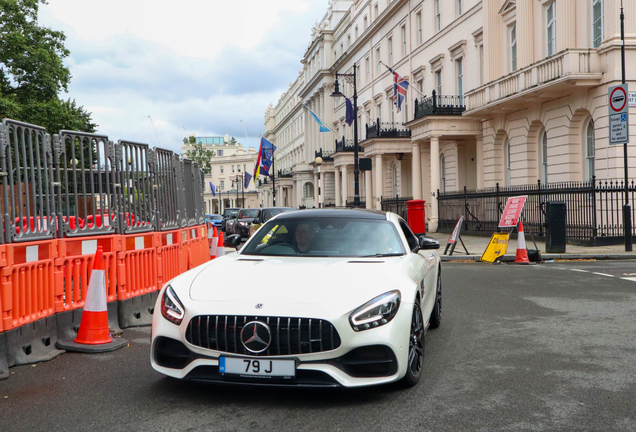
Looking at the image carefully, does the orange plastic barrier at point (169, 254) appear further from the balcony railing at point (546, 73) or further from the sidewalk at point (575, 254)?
the balcony railing at point (546, 73)

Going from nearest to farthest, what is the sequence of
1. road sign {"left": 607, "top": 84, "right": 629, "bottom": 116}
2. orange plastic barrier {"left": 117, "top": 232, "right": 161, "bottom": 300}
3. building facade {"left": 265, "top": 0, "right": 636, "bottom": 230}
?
orange plastic barrier {"left": 117, "top": 232, "right": 161, "bottom": 300}
road sign {"left": 607, "top": 84, "right": 629, "bottom": 116}
building facade {"left": 265, "top": 0, "right": 636, "bottom": 230}

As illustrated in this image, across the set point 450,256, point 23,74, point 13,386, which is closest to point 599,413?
point 13,386

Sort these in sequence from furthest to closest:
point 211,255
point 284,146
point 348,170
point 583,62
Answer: point 284,146, point 348,170, point 583,62, point 211,255

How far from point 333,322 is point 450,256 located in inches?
508

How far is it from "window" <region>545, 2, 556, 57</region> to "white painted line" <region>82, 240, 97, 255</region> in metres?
20.6

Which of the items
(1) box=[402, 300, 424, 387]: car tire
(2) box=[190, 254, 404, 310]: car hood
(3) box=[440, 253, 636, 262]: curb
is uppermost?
(2) box=[190, 254, 404, 310]: car hood

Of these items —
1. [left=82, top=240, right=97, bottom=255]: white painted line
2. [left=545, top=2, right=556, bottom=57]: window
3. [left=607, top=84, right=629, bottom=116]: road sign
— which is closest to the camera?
[left=82, top=240, right=97, bottom=255]: white painted line

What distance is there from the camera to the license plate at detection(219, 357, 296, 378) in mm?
4148

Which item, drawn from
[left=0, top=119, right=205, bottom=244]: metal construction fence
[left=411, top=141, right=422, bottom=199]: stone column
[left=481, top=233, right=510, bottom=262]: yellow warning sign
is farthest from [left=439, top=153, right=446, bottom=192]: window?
[left=0, top=119, right=205, bottom=244]: metal construction fence

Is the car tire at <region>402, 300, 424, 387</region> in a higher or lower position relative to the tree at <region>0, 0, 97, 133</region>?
lower

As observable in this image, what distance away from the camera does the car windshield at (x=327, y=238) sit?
5.70 m

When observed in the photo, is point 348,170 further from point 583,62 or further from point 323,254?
point 323,254

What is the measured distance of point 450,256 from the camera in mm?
16625

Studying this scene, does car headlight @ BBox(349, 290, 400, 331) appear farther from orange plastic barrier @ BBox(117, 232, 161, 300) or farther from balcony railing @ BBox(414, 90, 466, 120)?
balcony railing @ BBox(414, 90, 466, 120)
